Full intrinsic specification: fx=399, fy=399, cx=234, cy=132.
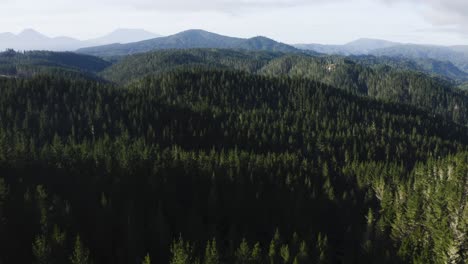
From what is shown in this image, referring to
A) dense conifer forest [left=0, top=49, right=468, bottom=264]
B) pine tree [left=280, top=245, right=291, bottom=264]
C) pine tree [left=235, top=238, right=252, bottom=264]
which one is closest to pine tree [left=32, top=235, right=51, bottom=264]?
dense conifer forest [left=0, top=49, right=468, bottom=264]

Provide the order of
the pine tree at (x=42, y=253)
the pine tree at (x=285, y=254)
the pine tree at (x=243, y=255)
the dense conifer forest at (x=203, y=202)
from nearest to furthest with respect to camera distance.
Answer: the pine tree at (x=42, y=253), the pine tree at (x=243, y=255), the pine tree at (x=285, y=254), the dense conifer forest at (x=203, y=202)

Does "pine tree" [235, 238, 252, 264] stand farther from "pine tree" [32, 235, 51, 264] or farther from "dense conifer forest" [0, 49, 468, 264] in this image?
"pine tree" [32, 235, 51, 264]

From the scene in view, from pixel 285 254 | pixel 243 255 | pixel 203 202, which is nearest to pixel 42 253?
pixel 243 255

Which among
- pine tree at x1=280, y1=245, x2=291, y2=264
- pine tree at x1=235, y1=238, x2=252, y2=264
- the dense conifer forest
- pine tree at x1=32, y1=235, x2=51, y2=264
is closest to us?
pine tree at x1=32, y1=235, x2=51, y2=264

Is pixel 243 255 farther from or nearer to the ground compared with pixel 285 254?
farther from the ground

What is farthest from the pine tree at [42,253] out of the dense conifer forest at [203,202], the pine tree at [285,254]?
the pine tree at [285,254]

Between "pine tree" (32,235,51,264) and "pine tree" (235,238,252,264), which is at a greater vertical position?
"pine tree" (32,235,51,264)

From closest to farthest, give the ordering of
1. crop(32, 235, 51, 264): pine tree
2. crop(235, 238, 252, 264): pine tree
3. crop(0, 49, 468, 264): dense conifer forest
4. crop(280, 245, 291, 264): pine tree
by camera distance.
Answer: crop(32, 235, 51, 264): pine tree, crop(235, 238, 252, 264): pine tree, crop(280, 245, 291, 264): pine tree, crop(0, 49, 468, 264): dense conifer forest

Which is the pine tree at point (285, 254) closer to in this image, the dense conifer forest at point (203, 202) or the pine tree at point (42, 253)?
the dense conifer forest at point (203, 202)

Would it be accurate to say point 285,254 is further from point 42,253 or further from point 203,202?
point 42,253

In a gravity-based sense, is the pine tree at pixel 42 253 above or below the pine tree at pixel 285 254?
above

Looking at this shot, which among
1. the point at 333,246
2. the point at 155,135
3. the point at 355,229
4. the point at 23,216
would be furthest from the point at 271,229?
the point at 155,135

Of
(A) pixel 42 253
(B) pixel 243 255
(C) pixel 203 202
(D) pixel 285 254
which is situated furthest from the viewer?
(C) pixel 203 202

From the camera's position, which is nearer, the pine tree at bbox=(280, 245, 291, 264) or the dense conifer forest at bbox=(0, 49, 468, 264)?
the pine tree at bbox=(280, 245, 291, 264)
